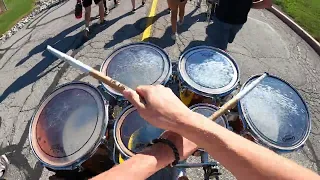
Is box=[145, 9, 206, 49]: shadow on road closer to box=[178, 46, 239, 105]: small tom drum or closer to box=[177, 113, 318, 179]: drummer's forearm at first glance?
box=[178, 46, 239, 105]: small tom drum

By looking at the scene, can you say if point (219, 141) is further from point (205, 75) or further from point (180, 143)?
point (205, 75)

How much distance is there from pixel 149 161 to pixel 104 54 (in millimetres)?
4799

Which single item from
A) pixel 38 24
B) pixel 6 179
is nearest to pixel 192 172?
pixel 6 179

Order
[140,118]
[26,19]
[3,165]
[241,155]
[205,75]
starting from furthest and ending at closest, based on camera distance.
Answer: [26,19] → [3,165] → [205,75] → [140,118] → [241,155]

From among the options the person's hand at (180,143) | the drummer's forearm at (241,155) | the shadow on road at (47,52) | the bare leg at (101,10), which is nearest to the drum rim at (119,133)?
the person's hand at (180,143)

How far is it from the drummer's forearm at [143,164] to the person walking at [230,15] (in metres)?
3.77

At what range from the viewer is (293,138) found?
3008mm

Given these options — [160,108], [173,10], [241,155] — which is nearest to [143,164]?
[160,108]

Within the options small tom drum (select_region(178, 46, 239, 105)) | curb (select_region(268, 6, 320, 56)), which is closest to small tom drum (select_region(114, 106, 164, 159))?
small tom drum (select_region(178, 46, 239, 105))

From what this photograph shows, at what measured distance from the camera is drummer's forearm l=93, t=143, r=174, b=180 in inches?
60.2

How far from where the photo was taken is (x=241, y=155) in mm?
1378

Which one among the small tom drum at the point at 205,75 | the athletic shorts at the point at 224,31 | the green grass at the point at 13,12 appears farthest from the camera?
the green grass at the point at 13,12

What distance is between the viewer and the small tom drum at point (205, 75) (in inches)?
132

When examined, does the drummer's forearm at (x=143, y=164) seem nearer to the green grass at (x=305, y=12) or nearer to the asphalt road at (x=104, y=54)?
the asphalt road at (x=104, y=54)
